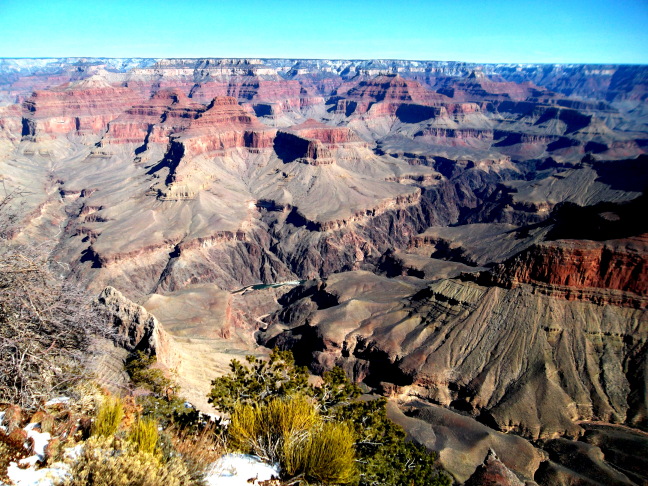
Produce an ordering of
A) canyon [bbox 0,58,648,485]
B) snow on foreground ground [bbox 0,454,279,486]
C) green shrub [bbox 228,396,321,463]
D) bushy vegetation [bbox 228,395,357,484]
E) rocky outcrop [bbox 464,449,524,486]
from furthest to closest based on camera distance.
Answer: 1. canyon [bbox 0,58,648,485]
2. rocky outcrop [bbox 464,449,524,486]
3. green shrub [bbox 228,396,321,463]
4. bushy vegetation [bbox 228,395,357,484]
5. snow on foreground ground [bbox 0,454,279,486]

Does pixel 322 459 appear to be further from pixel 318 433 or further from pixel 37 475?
pixel 37 475

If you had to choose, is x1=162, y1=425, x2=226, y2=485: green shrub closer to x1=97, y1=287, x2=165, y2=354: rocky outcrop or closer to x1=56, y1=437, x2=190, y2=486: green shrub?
x1=56, y1=437, x2=190, y2=486: green shrub

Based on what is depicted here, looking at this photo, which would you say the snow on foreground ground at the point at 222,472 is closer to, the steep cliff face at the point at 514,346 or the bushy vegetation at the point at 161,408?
the bushy vegetation at the point at 161,408

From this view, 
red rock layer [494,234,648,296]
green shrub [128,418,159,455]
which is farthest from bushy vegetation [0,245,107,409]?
red rock layer [494,234,648,296]

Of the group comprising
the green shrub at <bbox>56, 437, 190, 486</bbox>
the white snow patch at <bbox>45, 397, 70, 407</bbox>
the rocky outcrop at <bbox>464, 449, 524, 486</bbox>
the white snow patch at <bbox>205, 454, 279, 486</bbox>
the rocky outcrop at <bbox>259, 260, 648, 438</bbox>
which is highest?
the green shrub at <bbox>56, 437, 190, 486</bbox>

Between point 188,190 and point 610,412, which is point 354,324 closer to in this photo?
point 610,412

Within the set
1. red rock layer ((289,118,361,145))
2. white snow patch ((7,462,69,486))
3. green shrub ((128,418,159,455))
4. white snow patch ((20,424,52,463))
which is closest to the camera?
white snow patch ((7,462,69,486))

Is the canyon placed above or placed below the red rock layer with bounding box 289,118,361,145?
below

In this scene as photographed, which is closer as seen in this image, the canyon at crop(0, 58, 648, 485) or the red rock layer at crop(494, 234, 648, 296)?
the canyon at crop(0, 58, 648, 485)
